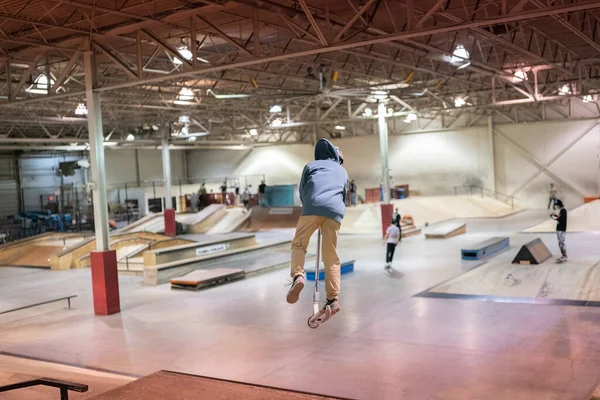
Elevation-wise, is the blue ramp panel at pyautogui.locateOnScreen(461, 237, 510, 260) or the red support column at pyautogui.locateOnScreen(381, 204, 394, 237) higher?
the red support column at pyautogui.locateOnScreen(381, 204, 394, 237)

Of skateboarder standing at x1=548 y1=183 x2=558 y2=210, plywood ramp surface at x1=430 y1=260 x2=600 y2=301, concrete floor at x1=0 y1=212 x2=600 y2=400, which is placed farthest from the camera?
skateboarder standing at x1=548 y1=183 x2=558 y2=210

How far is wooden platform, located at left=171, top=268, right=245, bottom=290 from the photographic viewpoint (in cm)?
1751

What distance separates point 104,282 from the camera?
47.9ft

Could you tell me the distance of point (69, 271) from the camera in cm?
2344

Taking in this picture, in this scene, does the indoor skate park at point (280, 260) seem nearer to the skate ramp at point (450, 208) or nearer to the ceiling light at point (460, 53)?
the ceiling light at point (460, 53)

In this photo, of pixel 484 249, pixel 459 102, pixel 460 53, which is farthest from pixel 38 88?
pixel 459 102

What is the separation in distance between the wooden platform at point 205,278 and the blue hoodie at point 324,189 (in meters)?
12.8

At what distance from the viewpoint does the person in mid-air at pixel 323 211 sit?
16.6 ft

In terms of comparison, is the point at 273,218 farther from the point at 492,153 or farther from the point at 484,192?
the point at 492,153

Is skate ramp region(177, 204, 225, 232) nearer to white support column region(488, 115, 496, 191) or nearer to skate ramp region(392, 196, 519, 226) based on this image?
→ skate ramp region(392, 196, 519, 226)

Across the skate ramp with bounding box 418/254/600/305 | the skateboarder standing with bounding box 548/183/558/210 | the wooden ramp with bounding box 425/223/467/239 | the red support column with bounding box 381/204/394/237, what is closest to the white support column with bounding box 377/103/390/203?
the red support column with bounding box 381/204/394/237

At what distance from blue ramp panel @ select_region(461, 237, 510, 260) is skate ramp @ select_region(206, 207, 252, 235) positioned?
57.3 feet

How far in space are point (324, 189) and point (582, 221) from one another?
2575cm

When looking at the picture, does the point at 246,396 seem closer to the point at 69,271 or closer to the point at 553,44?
the point at 69,271
